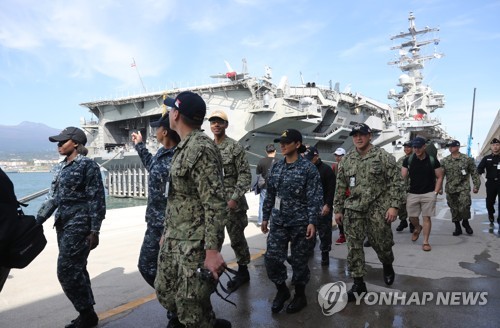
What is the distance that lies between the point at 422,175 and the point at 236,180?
3.56 metres

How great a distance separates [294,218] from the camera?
3693 mm

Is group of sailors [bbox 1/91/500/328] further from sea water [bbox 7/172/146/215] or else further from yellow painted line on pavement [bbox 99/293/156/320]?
sea water [bbox 7/172/146/215]

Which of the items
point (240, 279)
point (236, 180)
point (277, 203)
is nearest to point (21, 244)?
point (277, 203)

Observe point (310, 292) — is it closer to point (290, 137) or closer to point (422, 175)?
point (290, 137)

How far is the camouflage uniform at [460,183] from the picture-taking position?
733 centimetres

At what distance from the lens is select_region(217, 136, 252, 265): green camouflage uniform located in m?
4.46

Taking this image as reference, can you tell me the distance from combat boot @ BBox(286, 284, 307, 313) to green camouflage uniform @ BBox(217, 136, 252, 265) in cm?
102

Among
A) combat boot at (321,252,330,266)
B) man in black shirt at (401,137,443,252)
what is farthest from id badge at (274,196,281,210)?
man in black shirt at (401,137,443,252)

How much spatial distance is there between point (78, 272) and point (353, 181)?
298 cm

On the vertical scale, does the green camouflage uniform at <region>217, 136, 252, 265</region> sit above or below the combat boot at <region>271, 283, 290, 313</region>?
above

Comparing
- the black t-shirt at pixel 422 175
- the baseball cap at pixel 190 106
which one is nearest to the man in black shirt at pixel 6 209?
the baseball cap at pixel 190 106

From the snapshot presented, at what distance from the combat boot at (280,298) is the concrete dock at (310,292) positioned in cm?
6

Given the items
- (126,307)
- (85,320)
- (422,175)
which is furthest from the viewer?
(422,175)

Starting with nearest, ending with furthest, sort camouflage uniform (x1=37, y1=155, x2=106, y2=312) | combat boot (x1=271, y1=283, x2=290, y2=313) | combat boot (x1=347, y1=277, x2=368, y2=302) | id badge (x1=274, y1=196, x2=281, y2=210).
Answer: camouflage uniform (x1=37, y1=155, x2=106, y2=312)
combat boot (x1=271, y1=283, x2=290, y2=313)
id badge (x1=274, y1=196, x2=281, y2=210)
combat boot (x1=347, y1=277, x2=368, y2=302)
